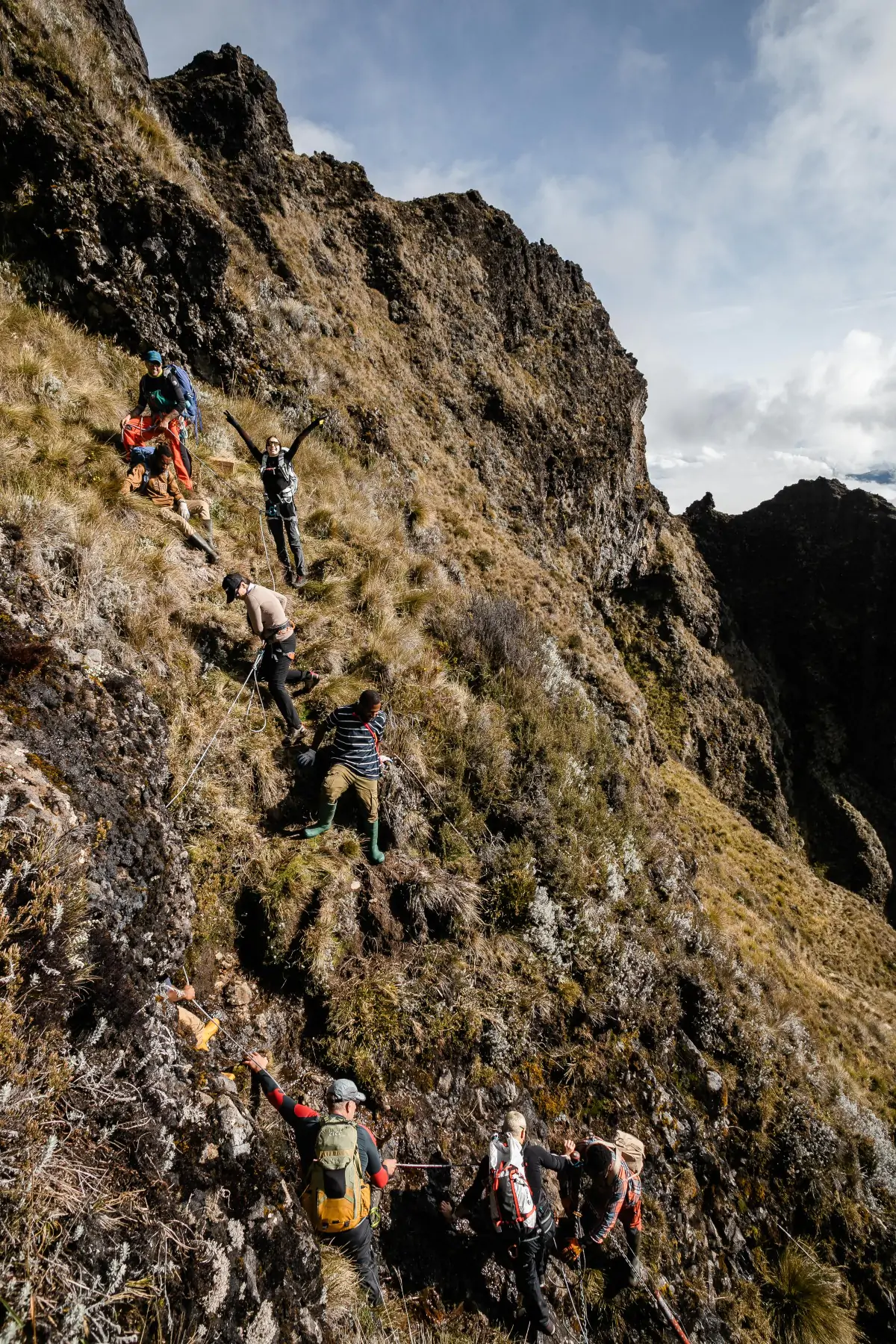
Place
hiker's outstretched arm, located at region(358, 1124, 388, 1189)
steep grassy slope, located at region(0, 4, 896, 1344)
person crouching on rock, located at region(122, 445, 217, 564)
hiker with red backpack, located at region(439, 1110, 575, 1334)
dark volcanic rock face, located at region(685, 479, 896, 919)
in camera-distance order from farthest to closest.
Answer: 1. dark volcanic rock face, located at region(685, 479, 896, 919)
2. person crouching on rock, located at region(122, 445, 217, 564)
3. hiker with red backpack, located at region(439, 1110, 575, 1334)
4. hiker's outstretched arm, located at region(358, 1124, 388, 1189)
5. steep grassy slope, located at region(0, 4, 896, 1344)

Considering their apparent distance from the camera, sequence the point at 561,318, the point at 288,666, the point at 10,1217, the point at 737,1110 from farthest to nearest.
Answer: the point at 561,318 < the point at 737,1110 < the point at 288,666 < the point at 10,1217

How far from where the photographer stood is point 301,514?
9.96 meters

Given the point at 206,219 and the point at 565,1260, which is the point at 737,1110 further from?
the point at 206,219

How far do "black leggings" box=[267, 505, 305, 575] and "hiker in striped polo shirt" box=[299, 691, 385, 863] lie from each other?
3.35 m

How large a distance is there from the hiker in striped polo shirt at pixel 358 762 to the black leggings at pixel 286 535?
11.0ft

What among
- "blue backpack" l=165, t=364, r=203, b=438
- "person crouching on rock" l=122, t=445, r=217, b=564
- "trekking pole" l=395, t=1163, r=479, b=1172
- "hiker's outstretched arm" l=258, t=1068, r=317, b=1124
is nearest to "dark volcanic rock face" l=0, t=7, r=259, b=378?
"blue backpack" l=165, t=364, r=203, b=438

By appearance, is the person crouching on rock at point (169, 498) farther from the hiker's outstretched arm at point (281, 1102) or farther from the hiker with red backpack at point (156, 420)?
the hiker's outstretched arm at point (281, 1102)

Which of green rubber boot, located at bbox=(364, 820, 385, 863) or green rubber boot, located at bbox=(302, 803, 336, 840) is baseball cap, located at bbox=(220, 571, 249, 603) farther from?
green rubber boot, located at bbox=(364, 820, 385, 863)

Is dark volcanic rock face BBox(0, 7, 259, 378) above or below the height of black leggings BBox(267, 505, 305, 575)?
above

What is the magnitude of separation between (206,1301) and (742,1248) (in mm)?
6562

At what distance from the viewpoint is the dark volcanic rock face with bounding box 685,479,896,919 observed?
3975 centimetres

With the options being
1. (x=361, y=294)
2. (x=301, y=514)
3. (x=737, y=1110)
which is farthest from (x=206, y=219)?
(x=737, y=1110)

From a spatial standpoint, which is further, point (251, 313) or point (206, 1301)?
point (251, 313)

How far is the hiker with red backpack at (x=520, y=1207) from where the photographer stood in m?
4.41
